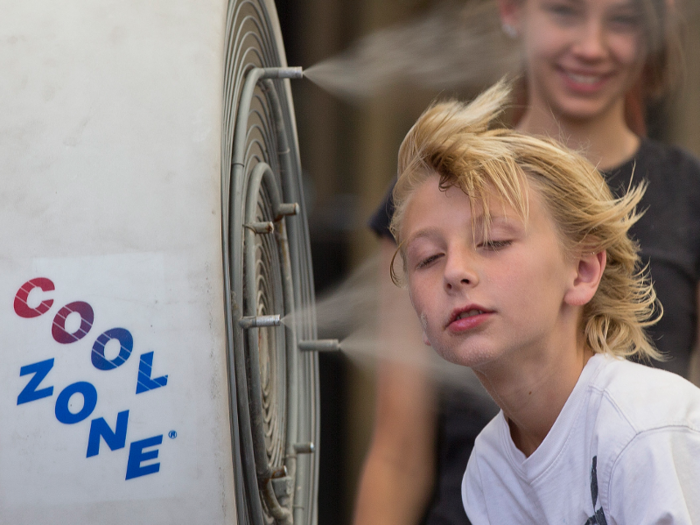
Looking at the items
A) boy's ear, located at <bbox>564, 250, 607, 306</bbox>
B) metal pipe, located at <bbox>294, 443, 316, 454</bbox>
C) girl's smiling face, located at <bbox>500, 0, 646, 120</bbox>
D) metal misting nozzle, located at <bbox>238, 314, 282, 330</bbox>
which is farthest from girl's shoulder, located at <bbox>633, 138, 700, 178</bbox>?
metal misting nozzle, located at <bbox>238, 314, 282, 330</bbox>

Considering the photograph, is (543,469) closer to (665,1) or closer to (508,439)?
(508,439)

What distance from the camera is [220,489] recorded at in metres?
0.78

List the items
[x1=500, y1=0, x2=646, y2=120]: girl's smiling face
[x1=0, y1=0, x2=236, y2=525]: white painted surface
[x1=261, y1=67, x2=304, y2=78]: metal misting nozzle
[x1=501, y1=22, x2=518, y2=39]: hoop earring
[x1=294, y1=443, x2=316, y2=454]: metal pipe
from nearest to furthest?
[x1=0, y1=0, x2=236, y2=525]: white painted surface, [x1=261, y1=67, x2=304, y2=78]: metal misting nozzle, [x1=294, y1=443, x2=316, y2=454]: metal pipe, [x1=500, y1=0, x2=646, y2=120]: girl's smiling face, [x1=501, y1=22, x2=518, y2=39]: hoop earring

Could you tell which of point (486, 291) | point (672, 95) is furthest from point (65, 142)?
point (672, 95)

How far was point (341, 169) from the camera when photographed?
3.05m

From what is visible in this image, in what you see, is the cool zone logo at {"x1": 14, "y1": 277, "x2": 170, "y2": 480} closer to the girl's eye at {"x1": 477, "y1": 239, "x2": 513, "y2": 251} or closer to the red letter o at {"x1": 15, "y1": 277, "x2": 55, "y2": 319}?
the red letter o at {"x1": 15, "y1": 277, "x2": 55, "y2": 319}

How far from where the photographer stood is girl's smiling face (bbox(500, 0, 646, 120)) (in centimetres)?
152

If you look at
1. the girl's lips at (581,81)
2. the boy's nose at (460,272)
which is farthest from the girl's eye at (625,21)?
the boy's nose at (460,272)

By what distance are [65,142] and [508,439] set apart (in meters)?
0.82

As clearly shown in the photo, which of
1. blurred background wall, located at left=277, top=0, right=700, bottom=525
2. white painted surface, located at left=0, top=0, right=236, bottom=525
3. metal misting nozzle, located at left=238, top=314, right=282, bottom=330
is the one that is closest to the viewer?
white painted surface, located at left=0, top=0, right=236, bottom=525

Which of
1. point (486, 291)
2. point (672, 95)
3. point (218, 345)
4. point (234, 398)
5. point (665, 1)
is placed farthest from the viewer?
point (672, 95)

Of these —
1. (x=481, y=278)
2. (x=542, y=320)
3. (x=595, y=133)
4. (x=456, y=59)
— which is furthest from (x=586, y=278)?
(x=456, y=59)

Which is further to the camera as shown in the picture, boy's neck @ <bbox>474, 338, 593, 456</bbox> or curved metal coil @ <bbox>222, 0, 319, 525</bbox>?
boy's neck @ <bbox>474, 338, 593, 456</bbox>

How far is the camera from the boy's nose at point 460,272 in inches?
38.9
